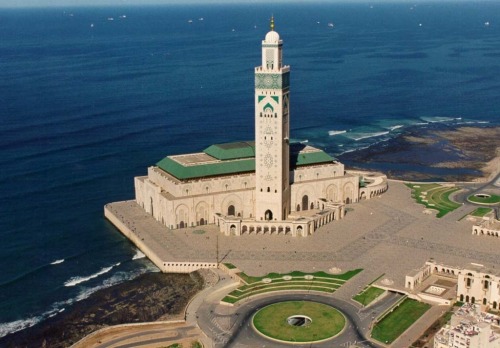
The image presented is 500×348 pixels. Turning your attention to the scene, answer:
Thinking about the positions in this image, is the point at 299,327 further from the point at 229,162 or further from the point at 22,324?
the point at 229,162

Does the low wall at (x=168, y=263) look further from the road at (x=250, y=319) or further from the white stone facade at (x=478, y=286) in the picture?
the white stone facade at (x=478, y=286)

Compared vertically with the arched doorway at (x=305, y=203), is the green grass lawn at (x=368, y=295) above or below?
below

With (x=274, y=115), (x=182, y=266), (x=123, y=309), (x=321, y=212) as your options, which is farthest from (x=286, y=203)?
(x=123, y=309)

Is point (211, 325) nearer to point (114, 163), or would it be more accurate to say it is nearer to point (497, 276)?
point (497, 276)

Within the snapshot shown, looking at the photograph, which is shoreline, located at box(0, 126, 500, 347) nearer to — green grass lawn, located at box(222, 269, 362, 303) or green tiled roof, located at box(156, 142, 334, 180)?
green grass lawn, located at box(222, 269, 362, 303)

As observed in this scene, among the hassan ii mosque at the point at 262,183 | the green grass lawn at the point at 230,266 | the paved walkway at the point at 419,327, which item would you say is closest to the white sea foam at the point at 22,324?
the green grass lawn at the point at 230,266

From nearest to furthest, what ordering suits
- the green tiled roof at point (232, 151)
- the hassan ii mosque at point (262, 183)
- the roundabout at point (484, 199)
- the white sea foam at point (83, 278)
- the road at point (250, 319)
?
the road at point (250, 319) → the white sea foam at point (83, 278) → the hassan ii mosque at point (262, 183) → the green tiled roof at point (232, 151) → the roundabout at point (484, 199)

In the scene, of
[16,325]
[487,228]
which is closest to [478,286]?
[487,228]
